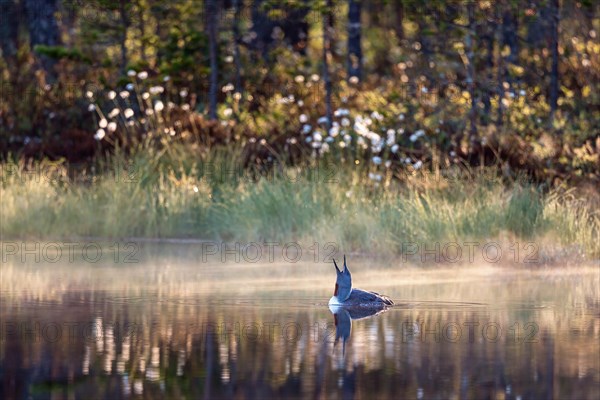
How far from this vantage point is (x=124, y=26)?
2838 cm

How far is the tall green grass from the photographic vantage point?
17859 millimetres

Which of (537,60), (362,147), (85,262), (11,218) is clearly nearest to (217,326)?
(85,262)

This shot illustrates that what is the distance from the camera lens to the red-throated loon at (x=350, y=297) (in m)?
12.6

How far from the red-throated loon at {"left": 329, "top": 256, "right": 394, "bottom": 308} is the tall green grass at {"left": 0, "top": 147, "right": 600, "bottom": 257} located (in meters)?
5.07

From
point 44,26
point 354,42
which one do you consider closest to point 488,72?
point 354,42

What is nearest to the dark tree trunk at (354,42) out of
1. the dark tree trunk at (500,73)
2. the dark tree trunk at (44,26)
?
the dark tree trunk at (500,73)

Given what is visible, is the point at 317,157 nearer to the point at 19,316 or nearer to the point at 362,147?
the point at 362,147

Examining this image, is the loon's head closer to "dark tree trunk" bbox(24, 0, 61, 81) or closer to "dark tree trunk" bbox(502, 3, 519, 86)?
"dark tree trunk" bbox(502, 3, 519, 86)

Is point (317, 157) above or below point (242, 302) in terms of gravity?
above

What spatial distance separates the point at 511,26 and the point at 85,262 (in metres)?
11.9

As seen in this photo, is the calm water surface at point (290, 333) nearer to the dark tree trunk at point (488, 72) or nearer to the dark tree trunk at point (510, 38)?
the dark tree trunk at point (488, 72)

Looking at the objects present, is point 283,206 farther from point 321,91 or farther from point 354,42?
point 354,42

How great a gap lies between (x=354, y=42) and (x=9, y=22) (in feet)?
37.1

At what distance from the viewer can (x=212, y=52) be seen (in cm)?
2800
